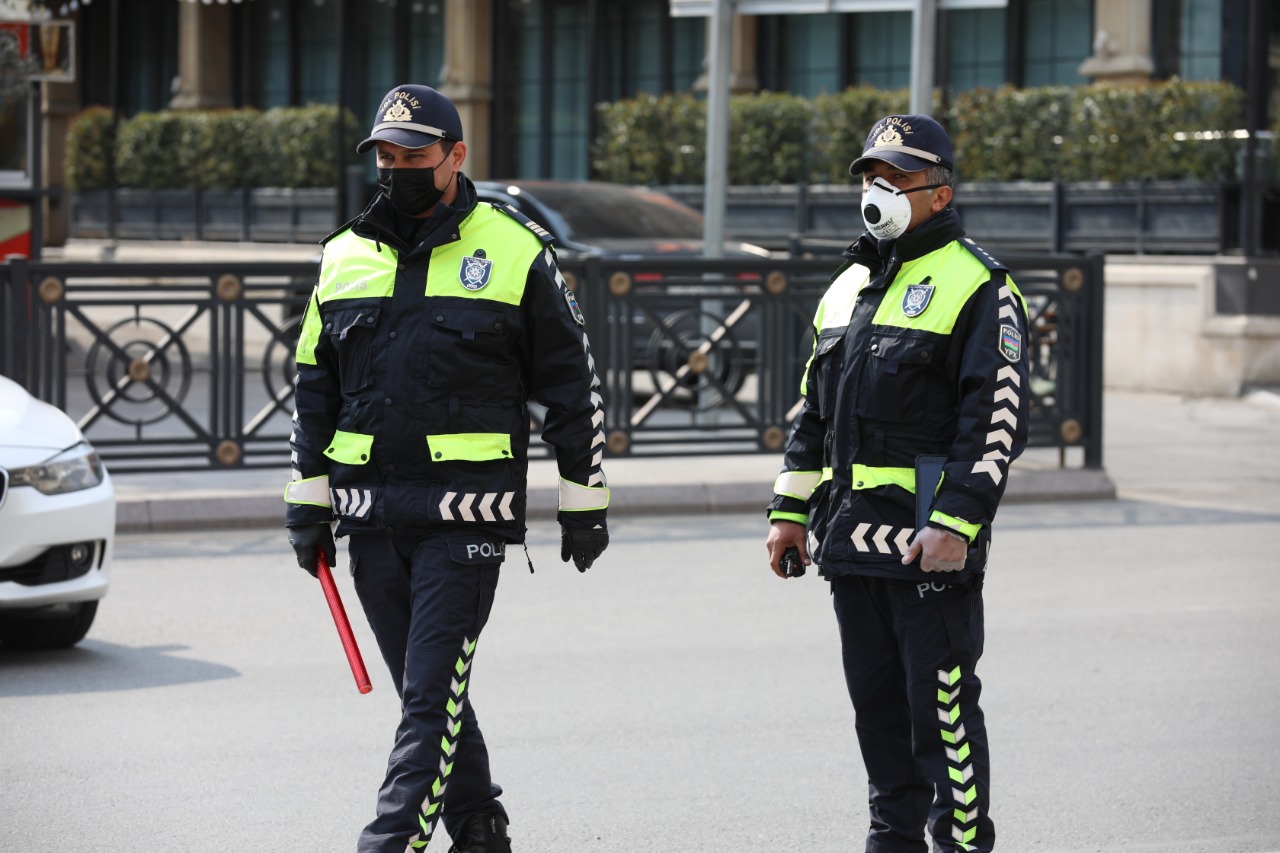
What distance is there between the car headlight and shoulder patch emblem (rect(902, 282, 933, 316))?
13.8 feet

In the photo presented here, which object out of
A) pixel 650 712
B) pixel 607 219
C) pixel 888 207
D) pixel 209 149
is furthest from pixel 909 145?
pixel 209 149

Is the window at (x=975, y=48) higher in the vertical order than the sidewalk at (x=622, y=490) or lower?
higher

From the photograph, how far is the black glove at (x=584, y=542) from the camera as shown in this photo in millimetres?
4738

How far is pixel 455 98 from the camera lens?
31484 mm

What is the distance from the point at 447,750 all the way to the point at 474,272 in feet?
3.64

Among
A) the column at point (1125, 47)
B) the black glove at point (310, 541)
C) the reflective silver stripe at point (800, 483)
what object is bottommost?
the black glove at point (310, 541)

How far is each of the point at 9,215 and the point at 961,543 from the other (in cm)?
1678

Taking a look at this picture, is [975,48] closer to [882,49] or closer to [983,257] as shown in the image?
[882,49]

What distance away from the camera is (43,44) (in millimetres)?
18344

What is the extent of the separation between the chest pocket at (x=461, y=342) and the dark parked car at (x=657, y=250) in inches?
293

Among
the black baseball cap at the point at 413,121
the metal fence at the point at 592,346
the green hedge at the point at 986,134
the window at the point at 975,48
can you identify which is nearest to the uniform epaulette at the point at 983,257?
the black baseball cap at the point at 413,121

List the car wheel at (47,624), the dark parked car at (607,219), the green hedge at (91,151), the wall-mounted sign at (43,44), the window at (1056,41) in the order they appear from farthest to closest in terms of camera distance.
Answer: the green hedge at (91,151) → the window at (1056,41) → the wall-mounted sign at (43,44) → the dark parked car at (607,219) → the car wheel at (47,624)

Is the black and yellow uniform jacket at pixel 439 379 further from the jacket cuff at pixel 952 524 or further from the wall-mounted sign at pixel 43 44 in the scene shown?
the wall-mounted sign at pixel 43 44

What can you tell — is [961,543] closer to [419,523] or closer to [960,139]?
[419,523]
